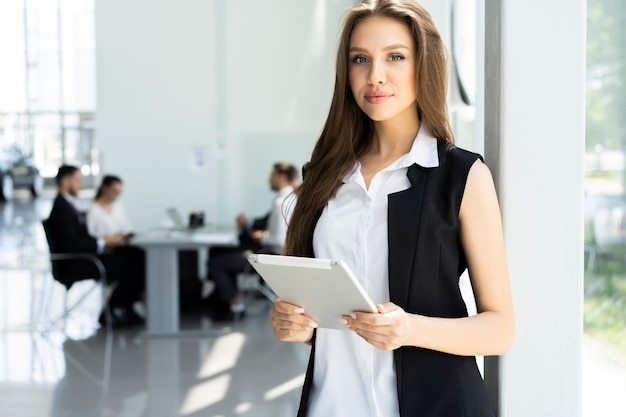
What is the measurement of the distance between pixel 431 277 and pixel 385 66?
451 mm

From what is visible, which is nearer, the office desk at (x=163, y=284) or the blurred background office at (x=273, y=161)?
the blurred background office at (x=273, y=161)

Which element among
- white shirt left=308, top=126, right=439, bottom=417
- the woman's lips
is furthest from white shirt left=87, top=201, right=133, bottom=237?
the woman's lips

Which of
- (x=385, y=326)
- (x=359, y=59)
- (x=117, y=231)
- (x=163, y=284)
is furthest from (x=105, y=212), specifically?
(x=385, y=326)

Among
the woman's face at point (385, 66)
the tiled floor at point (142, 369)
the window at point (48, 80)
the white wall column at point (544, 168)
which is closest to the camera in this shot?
the woman's face at point (385, 66)

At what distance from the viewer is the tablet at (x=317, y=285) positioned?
1.38m

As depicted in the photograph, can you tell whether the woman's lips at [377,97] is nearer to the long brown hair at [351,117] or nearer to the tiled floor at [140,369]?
the long brown hair at [351,117]

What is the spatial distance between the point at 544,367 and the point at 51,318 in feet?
23.1

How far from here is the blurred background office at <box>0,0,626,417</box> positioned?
1.81 m

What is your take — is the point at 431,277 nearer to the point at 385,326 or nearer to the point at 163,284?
the point at 385,326

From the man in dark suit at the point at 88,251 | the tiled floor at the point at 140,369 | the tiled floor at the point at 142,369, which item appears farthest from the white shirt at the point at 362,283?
the man in dark suit at the point at 88,251

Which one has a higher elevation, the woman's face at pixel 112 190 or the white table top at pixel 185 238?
the woman's face at pixel 112 190

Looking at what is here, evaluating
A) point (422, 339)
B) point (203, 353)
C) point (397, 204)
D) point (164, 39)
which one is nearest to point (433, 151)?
point (397, 204)

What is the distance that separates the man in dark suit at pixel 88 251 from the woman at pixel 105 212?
9.2 inches

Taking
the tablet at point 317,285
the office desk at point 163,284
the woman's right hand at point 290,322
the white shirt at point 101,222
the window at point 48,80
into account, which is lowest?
the office desk at point 163,284
